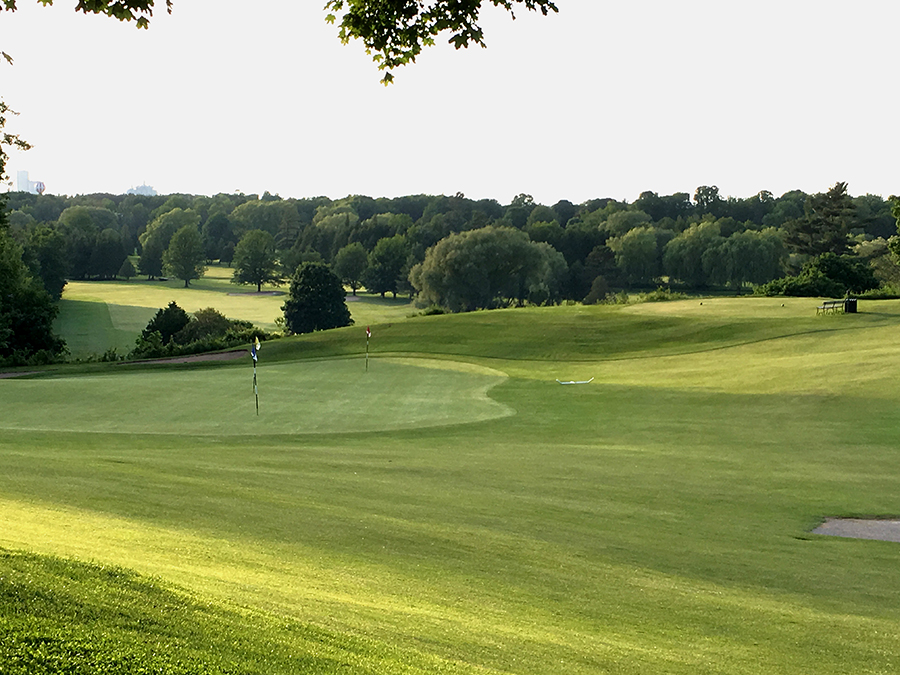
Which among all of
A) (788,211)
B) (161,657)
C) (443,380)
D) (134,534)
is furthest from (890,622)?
(788,211)

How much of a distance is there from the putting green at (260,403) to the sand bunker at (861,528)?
11.8 meters

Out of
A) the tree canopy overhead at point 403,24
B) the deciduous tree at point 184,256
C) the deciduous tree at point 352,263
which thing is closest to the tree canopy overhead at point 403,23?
the tree canopy overhead at point 403,24

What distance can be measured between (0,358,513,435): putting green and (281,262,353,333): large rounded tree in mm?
50515

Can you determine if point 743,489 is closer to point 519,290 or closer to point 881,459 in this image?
point 881,459

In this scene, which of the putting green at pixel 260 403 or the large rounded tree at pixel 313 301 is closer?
the putting green at pixel 260 403

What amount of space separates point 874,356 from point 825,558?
78.4 feet

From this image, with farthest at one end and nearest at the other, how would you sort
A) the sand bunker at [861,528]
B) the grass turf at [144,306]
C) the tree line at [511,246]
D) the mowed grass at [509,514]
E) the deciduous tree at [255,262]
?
the deciduous tree at [255,262], the tree line at [511,246], the grass turf at [144,306], the sand bunker at [861,528], the mowed grass at [509,514]

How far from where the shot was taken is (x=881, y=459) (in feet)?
61.8

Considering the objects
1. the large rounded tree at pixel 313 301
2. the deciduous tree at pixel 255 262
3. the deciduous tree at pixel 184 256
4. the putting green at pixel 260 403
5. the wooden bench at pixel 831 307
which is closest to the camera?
the putting green at pixel 260 403

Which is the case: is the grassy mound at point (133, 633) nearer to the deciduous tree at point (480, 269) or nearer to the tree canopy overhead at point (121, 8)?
the tree canopy overhead at point (121, 8)

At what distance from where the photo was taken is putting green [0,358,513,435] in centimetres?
2227

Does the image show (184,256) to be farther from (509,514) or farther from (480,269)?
(509,514)

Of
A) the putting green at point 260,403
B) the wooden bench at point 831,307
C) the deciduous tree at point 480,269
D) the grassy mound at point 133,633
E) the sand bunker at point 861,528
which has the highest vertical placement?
the deciduous tree at point 480,269

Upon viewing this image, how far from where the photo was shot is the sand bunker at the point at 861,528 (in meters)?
13.1
